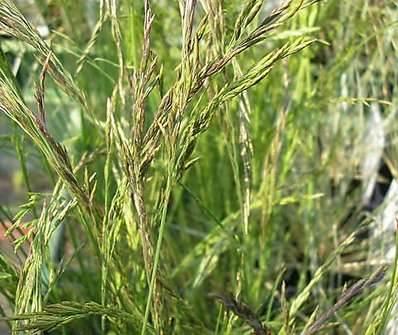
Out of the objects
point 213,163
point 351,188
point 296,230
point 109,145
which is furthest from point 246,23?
point 351,188

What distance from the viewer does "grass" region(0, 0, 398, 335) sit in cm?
54

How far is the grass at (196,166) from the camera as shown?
0.54 metres

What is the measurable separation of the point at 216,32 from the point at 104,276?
23 centimetres

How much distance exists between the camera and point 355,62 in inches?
42.5

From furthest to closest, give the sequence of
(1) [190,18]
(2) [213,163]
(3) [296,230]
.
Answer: (3) [296,230], (2) [213,163], (1) [190,18]

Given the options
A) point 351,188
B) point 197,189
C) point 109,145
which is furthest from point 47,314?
point 351,188

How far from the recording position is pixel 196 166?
44.6 inches

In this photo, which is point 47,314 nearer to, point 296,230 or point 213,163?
point 213,163

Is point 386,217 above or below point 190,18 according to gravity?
below

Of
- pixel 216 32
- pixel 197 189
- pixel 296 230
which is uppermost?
pixel 216 32

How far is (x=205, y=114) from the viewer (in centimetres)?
54

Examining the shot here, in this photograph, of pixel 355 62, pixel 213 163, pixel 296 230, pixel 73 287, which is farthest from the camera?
pixel 296 230

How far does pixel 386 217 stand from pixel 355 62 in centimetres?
24

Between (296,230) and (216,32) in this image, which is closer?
(216,32)
